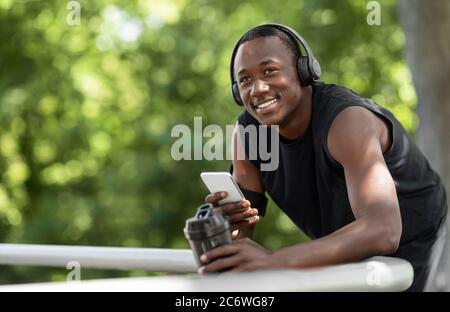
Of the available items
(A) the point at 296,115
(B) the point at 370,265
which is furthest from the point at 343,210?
(B) the point at 370,265

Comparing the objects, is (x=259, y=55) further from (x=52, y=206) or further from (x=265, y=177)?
(x=52, y=206)

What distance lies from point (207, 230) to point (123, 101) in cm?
1020

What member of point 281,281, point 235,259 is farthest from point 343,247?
point 281,281

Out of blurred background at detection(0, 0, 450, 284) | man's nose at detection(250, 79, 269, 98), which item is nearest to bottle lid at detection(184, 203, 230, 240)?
man's nose at detection(250, 79, 269, 98)

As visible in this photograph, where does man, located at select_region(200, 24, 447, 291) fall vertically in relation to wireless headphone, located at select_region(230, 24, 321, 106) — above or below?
below

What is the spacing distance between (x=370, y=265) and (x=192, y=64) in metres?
10.3

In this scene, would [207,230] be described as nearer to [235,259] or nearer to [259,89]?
[235,259]

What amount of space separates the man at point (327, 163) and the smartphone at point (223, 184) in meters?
0.02

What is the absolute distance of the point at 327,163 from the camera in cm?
214

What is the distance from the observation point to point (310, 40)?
8.44 m

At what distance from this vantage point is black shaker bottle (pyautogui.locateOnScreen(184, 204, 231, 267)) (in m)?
1.50

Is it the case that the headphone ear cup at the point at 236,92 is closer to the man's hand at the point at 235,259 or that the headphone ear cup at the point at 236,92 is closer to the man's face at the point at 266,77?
the man's face at the point at 266,77

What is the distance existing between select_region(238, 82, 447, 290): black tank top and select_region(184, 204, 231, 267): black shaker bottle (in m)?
0.64

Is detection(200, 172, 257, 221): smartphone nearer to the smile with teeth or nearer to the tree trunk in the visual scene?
the smile with teeth
